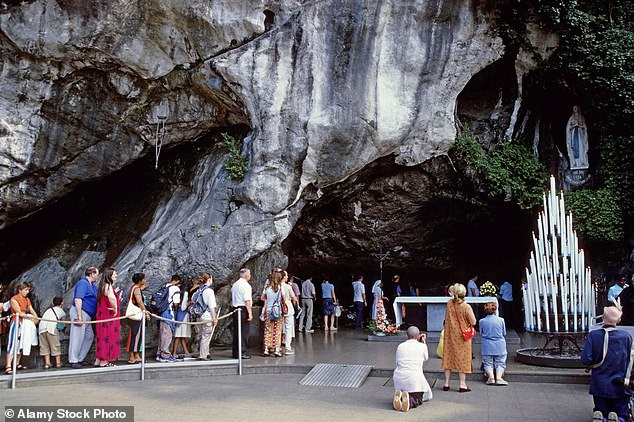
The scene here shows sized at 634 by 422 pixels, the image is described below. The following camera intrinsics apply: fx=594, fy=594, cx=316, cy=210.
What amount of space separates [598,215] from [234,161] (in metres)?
7.88

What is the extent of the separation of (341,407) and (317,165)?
6298 millimetres

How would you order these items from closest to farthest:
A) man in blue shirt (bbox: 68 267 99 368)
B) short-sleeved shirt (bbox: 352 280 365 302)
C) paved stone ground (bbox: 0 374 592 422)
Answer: paved stone ground (bbox: 0 374 592 422)
man in blue shirt (bbox: 68 267 99 368)
short-sleeved shirt (bbox: 352 280 365 302)

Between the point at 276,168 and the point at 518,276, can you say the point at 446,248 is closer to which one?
the point at 518,276

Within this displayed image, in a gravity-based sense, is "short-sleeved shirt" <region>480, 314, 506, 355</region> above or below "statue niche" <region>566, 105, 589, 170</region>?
below

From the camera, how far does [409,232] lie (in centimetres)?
1614

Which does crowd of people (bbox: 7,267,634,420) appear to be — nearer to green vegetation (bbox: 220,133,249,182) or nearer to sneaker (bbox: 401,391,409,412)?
sneaker (bbox: 401,391,409,412)

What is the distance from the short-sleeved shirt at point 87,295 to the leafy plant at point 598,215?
996cm

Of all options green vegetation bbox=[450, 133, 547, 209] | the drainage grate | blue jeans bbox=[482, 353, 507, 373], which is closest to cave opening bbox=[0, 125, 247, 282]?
green vegetation bbox=[450, 133, 547, 209]

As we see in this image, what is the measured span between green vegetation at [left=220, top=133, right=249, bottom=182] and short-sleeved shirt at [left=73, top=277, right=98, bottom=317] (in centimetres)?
398

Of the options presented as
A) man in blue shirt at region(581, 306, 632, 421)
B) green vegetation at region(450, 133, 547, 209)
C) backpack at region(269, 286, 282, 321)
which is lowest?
man in blue shirt at region(581, 306, 632, 421)

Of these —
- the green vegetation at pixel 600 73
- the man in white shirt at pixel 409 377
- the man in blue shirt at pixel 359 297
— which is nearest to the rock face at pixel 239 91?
the green vegetation at pixel 600 73

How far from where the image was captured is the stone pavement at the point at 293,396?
6293mm

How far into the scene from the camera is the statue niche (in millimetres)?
13867

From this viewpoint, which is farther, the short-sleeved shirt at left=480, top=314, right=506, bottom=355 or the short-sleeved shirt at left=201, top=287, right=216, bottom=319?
the short-sleeved shirt at left=201, top=287, right=216, bottom=319
